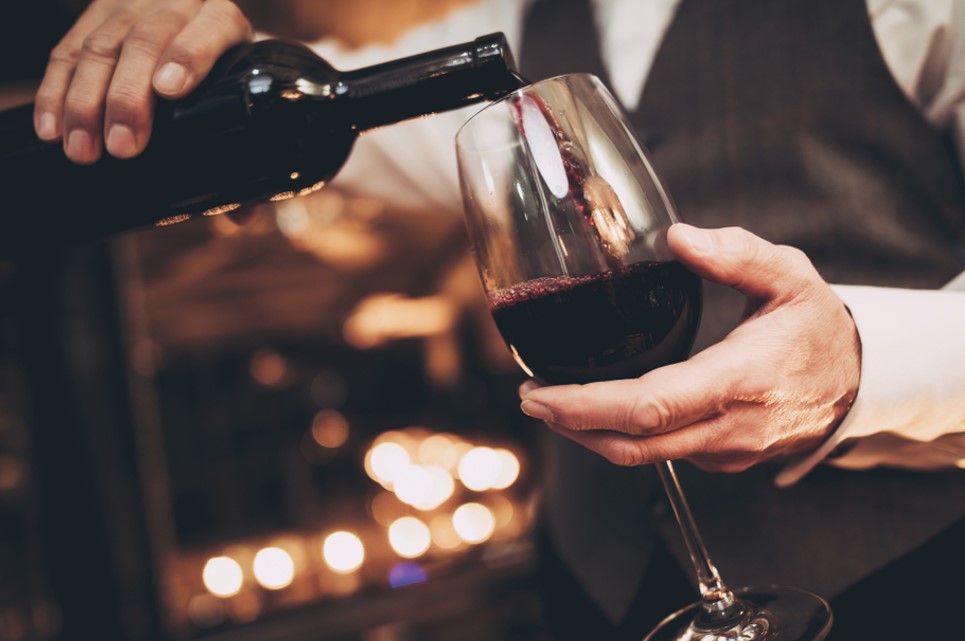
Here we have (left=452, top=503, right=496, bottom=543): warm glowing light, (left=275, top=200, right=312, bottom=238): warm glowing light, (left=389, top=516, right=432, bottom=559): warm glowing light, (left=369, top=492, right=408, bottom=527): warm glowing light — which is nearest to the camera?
(left=275, top=200, right=312, bottom=238): warm glowing light

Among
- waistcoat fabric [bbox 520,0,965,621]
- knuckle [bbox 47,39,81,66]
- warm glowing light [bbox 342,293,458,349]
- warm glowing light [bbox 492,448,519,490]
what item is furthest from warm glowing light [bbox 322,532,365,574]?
knuckle [bbox 47,39,81,66]

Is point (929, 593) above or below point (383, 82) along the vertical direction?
below

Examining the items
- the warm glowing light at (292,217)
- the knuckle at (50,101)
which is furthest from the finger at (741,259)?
the warm glowing light at (292,217)

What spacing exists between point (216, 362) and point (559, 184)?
4.61 m

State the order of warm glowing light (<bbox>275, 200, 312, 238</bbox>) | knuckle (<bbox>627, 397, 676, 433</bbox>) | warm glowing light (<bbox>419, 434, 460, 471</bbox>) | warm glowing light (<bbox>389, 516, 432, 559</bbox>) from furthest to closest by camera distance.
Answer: warm glowing light (<bbox>419, 434, 460, 471</bbox>)
warm glowing light (<bbox>389, 516, 432, 559</bbox>)
warm glowing light (<bbox>275, 200, 312, 238</bbox>)
knuckle (<bbox>627, 397, 676, 433</bbox>)

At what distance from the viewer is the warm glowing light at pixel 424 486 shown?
3.70 metres

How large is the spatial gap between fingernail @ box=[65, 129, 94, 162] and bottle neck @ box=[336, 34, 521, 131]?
0.20 meters

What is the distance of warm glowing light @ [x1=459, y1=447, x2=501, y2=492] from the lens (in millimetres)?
3742

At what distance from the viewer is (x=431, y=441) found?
396 cm

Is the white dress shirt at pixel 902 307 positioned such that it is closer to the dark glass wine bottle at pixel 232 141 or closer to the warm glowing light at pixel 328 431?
the dark glass wine bottle at pixel 232 141

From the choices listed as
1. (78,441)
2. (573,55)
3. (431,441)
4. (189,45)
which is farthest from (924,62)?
(431,441)

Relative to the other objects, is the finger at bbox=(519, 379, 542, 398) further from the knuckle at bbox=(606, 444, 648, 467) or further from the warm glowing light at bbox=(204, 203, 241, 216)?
the warm glowing light at bbox=(204, 203, 241, 216)

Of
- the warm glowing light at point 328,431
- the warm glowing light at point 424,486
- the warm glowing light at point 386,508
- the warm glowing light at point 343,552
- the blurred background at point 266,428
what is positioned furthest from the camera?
the warm glowing light at point 328,431

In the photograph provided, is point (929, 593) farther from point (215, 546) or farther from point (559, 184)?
point (215, 546)
